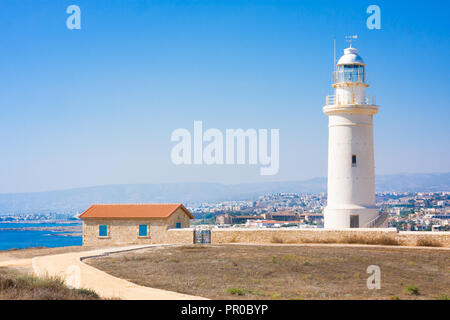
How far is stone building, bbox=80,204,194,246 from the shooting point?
27250 millimetres

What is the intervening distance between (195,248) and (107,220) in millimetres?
6431

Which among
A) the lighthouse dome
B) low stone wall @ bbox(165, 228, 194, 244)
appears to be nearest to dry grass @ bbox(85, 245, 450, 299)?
low stone wall @ bbox(165, 228, 194, 244)

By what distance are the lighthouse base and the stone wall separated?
8.70 m

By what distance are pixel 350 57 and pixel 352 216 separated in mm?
8741

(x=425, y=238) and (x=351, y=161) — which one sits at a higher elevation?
(x=351, y=161)

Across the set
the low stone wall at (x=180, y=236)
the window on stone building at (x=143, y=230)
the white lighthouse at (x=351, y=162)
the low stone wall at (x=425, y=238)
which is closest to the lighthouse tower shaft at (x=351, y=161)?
the white lighthouse at (x=351, y=162)

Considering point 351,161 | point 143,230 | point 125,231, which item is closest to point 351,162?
point 351,161

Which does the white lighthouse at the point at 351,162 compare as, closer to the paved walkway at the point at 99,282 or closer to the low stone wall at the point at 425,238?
the low stone wall at the point at 425,238

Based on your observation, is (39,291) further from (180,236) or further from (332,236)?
(332,236)

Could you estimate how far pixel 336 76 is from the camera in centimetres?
2873

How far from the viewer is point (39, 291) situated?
33.3ft

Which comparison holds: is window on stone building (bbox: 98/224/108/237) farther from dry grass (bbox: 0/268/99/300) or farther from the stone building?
dry grass (bbox: 0/268/99/300)

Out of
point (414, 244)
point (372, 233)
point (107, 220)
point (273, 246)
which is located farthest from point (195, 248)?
point (414, 244)

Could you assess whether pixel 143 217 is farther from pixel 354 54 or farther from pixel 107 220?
pixel 354 54
